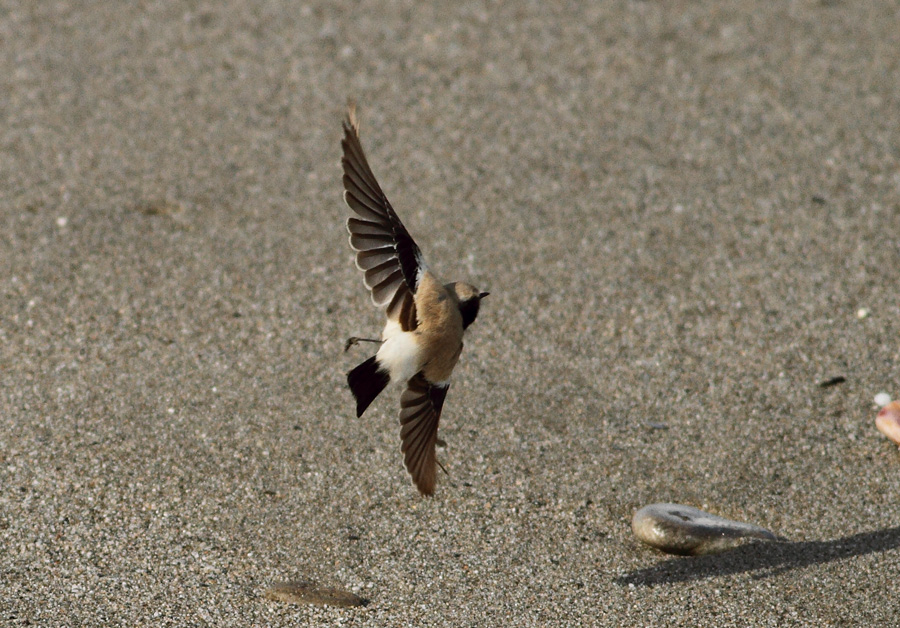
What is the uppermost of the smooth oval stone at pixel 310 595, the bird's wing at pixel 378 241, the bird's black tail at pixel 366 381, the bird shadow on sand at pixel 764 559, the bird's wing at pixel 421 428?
the bird's wing at pixel 378 241

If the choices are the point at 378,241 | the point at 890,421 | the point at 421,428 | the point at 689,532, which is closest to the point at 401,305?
the point at 378,241

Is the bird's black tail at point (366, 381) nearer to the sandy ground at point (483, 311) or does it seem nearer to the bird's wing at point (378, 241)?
the bird's wing at point (378, 241)

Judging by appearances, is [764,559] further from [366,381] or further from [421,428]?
[366,381]

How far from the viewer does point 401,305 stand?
374cm

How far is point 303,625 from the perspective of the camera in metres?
3.52

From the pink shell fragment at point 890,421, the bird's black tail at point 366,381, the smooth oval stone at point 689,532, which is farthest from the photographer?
the pink shell fragment at point 890,421

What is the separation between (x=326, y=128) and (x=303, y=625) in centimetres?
355

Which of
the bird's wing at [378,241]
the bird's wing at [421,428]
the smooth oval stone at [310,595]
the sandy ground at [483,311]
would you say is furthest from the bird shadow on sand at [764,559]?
the bird's wing at [378,241]

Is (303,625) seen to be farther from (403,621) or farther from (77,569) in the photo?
(77,569)

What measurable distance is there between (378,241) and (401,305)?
0.76ft

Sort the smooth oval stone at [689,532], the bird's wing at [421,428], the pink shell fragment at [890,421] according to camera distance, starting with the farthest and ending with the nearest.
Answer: the pink shell fragment at [890,421] < the smooth oval stone at [689,532] < the bird's wing at [421,428]

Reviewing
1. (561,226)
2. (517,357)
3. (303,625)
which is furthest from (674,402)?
(303,625)

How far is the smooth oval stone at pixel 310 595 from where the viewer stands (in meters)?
3.62

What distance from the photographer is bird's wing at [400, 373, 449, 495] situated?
3719mm
